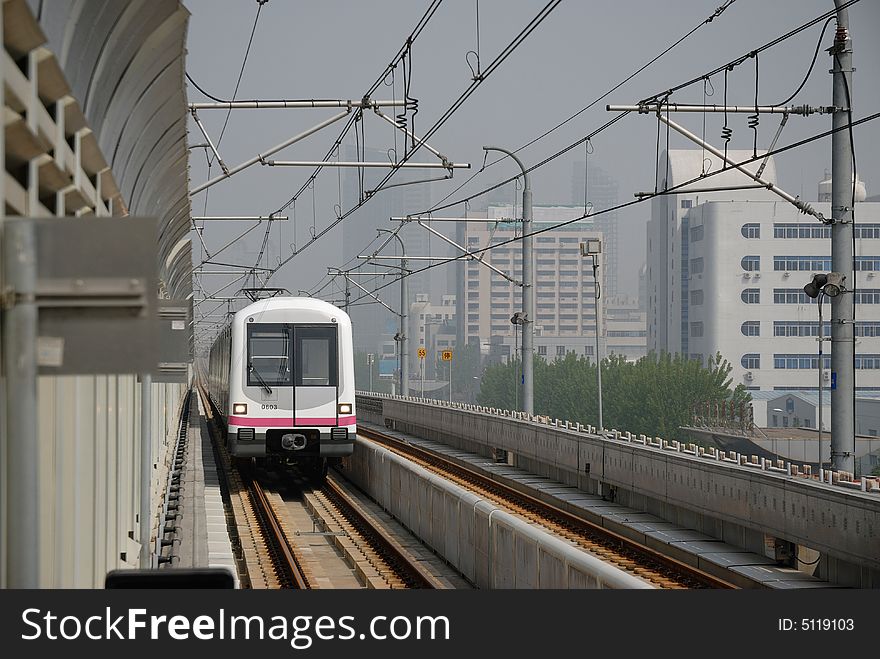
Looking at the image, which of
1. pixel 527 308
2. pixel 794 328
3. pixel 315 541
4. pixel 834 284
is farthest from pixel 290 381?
pixel 794 328

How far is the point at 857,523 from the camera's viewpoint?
10.7 meters

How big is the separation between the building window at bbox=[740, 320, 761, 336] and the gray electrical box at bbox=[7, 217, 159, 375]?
104 meters

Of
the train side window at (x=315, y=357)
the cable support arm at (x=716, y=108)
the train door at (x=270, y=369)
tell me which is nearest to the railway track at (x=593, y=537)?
the train side window at (x=315, y=357)

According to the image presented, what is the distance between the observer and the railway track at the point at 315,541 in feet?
44.6

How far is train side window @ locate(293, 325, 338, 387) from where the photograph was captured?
68.7 feet

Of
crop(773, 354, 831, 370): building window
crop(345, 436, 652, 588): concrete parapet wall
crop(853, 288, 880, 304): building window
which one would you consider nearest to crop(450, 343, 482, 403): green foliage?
crop(773, 354, 831, 370): building window

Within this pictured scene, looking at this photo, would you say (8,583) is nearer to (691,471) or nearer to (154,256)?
(154,256)

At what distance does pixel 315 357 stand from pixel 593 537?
7.12 meters

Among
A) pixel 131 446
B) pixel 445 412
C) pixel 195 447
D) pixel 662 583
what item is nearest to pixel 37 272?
pixel 131 446

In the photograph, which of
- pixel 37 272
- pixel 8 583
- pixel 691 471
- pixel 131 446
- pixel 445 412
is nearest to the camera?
pixel 37 272

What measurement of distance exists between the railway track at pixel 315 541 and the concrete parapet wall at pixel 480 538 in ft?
1.34

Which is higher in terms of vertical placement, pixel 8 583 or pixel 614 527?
pixel 8 583

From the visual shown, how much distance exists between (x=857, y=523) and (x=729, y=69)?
23.8ft

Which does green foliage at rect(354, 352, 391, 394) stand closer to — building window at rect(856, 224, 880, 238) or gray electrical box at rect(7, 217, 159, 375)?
building window at rect(856, 224, 880, 238)
